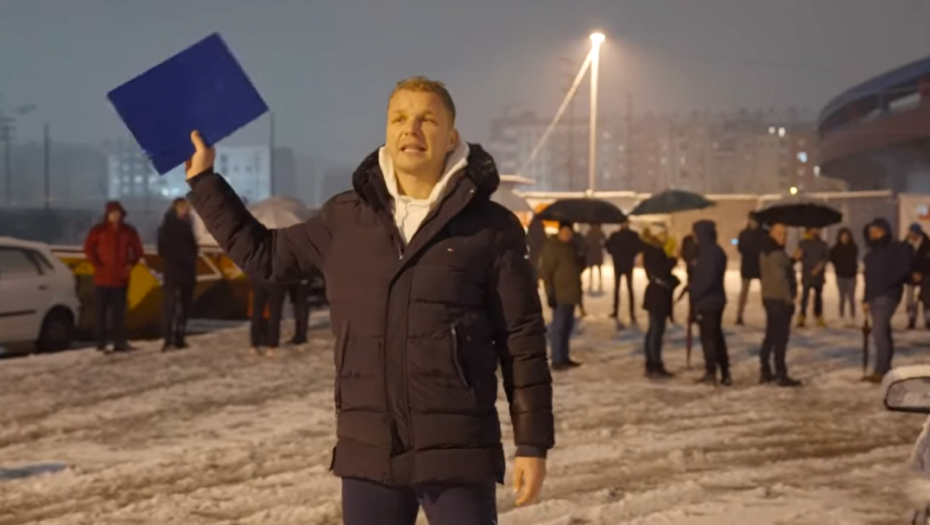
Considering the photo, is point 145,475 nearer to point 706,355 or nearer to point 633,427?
point 633,427

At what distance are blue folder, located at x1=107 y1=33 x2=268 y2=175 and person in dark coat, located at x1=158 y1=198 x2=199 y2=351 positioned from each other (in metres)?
10.8

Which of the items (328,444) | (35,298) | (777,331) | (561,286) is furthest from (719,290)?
(35,298)

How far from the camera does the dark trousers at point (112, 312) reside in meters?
13.8

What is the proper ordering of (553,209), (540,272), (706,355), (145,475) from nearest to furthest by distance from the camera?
1. (145,475)
2. (706,355)
3. (540,272)
4. (553,209)

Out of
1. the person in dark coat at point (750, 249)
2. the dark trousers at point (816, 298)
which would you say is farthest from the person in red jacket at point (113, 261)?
the dark trousers at point (816, 298)

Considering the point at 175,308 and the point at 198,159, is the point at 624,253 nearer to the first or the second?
the point at 175,308

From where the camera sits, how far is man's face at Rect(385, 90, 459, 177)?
324cm

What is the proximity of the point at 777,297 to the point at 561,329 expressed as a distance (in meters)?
2.55

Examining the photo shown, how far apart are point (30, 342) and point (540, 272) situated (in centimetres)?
644

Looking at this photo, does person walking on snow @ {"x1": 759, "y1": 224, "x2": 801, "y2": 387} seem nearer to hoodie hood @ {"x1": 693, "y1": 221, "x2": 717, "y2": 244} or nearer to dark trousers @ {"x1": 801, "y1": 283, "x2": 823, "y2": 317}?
hoodie hood @ {"x1": 693, "y1": 221, "x2": 717, "y2": 244}

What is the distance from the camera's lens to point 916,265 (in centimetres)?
1341

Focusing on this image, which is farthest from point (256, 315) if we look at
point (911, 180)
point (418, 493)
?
point (911, 180)

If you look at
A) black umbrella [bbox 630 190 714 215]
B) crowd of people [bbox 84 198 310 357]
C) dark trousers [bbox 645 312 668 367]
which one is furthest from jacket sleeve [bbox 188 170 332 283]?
black umbrella [bbox 630 190 714 215]

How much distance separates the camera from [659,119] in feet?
631
